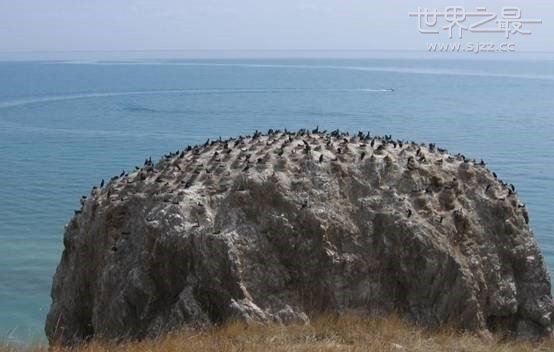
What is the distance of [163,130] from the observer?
63.6 meters

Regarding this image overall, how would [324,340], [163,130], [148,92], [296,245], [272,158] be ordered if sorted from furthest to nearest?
1. [148,92]
2. [163,130]
3. [272,158]
4. [296,245]
5. [324,340]

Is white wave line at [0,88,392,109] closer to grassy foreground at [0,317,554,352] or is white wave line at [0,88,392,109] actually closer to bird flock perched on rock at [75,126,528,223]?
bird flock perched on rock at [75,126,528,223]

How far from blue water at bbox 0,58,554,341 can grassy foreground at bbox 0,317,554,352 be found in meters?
5.93

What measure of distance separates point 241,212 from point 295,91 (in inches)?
4066

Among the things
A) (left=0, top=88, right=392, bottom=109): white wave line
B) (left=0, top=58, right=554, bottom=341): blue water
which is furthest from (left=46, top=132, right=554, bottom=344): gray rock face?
(left=0, top=88, right=392, bottom=109): white wave line

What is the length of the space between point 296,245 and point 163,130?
175 ft

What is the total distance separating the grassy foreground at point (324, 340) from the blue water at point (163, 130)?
5933 mm

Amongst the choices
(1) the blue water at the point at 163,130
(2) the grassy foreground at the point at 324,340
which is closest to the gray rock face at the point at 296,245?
(2) the grassy foreground at the point at 324,340

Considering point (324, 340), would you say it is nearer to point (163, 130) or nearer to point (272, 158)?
point (272, 158)

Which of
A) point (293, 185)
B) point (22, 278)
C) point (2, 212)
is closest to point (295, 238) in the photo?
point (293, 185)

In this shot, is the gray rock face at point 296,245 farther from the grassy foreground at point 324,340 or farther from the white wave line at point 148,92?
the white wave line at point 148,92

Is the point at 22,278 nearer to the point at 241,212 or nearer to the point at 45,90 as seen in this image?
Result: the point at 241,212

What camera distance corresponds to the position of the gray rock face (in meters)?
11.0

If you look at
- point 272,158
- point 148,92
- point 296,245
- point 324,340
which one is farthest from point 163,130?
point 324,340
